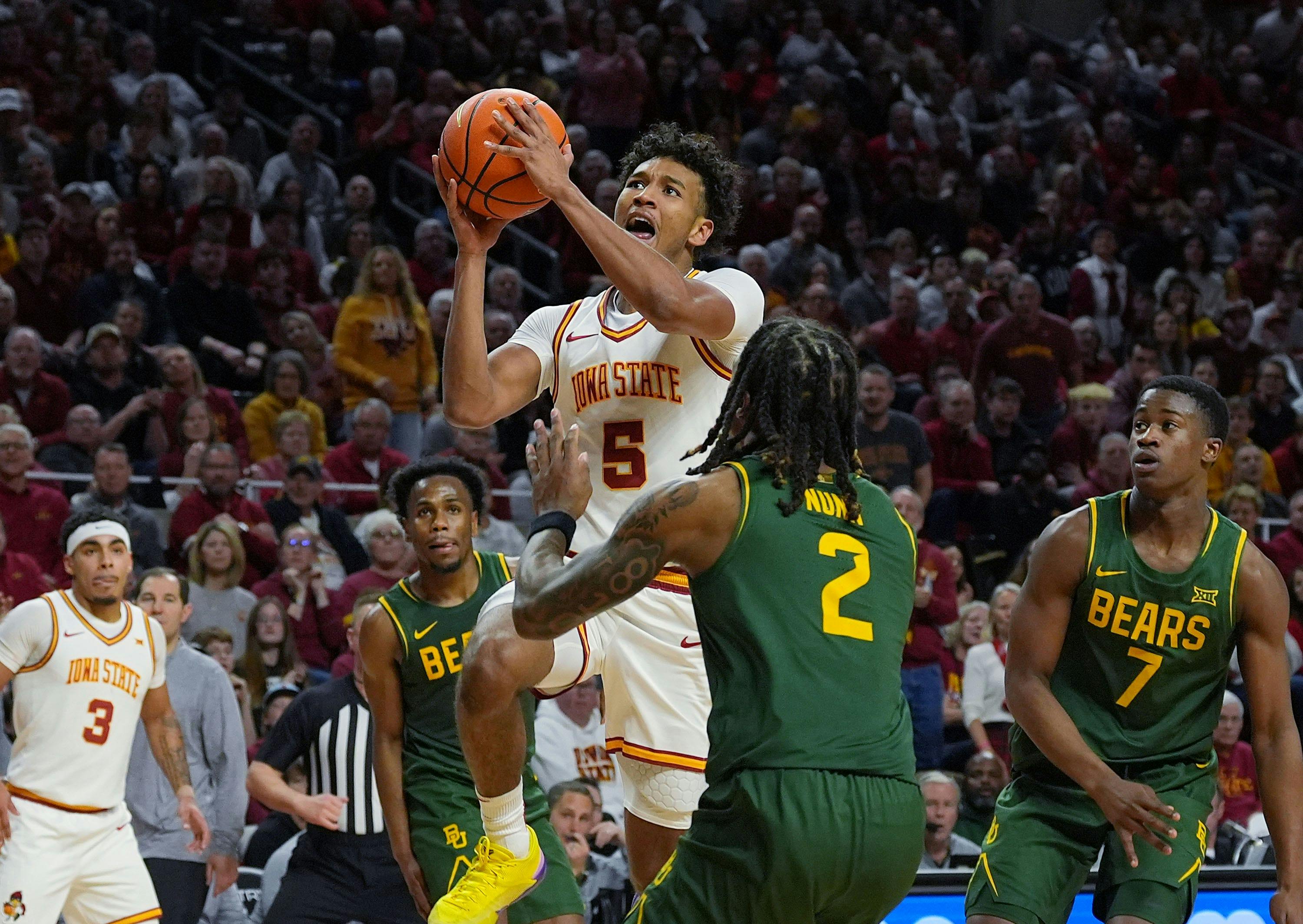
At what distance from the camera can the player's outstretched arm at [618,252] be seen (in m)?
4.26

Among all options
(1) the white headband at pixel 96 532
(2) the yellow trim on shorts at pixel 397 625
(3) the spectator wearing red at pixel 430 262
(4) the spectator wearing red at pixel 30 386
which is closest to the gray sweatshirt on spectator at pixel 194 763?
(1) the white headband at pixel 96 532

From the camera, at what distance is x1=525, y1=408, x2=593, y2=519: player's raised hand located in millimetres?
4047

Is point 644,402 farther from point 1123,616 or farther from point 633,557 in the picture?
point 1123,616

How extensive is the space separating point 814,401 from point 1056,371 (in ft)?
29.8

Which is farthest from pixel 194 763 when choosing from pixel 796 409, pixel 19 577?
pixel 796 409

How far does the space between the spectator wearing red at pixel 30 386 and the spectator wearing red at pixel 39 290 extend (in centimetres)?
92

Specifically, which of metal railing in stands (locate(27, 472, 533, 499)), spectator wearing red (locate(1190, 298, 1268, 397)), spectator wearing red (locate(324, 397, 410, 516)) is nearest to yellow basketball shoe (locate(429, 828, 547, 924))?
metal railing in stands (locate(27, 472, 533, 499))

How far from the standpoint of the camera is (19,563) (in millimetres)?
8953

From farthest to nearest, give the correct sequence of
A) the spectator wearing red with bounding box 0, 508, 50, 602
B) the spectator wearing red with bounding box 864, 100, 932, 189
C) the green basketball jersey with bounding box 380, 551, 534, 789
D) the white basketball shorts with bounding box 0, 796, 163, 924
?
the spectator wearing red with bounding box 864, 100, 932, 189, the spectator wearing red with bounding box 0, 508, 50, 602, the white basketball shorts with bounding box 0, 796, 163, 924, the green basketball jersey with bounding box 380, 551, 534, 789

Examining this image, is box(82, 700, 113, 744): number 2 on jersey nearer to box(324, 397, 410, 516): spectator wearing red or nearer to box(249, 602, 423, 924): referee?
box(249, 602, 423, 924): referee

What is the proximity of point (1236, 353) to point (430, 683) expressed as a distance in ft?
31.1

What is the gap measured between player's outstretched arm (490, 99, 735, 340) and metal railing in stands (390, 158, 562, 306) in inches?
346

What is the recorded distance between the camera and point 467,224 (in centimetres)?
457

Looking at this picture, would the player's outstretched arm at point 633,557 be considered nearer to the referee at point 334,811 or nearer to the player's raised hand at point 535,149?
the player's raised hand at point 535,149
